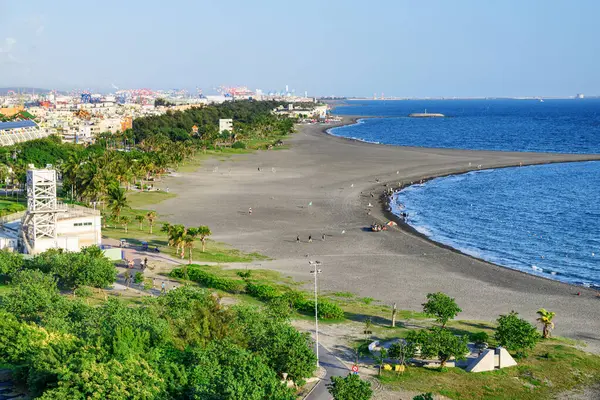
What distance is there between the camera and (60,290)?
48219mm

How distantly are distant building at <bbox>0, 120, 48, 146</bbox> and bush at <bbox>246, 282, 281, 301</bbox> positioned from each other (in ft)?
392

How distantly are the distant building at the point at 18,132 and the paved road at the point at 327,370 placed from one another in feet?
434

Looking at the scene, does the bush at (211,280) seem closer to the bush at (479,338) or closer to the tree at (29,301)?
the tree at (29,301)

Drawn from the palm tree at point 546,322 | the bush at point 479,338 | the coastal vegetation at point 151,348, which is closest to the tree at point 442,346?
the bush at point 479,338

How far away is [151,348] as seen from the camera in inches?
1232

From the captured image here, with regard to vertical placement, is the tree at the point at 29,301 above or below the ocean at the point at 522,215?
above

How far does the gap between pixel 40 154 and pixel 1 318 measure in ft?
306

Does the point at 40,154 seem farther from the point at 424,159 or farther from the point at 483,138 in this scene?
the point at 483,138

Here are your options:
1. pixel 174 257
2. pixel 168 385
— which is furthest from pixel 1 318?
pixel 174 257

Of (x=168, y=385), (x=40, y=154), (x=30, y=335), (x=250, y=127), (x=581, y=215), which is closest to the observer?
(x=168, y=385)

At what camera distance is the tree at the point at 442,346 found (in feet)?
118

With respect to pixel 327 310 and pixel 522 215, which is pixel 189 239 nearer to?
pixel 327 310

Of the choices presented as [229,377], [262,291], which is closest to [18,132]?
[262,291]

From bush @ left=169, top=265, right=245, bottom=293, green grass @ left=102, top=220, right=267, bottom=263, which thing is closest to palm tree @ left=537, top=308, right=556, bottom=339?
bush @ left=169, top=265, right=245, bottom=293
